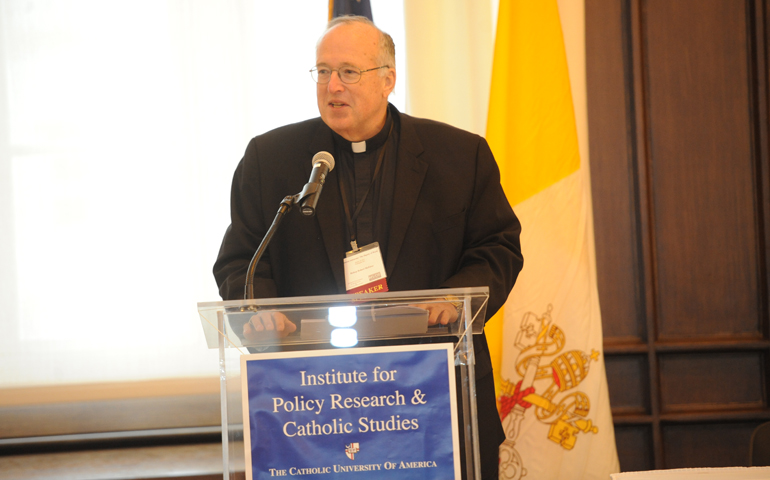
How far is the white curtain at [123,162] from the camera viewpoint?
3109 mm

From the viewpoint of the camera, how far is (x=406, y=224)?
1866 millimetres

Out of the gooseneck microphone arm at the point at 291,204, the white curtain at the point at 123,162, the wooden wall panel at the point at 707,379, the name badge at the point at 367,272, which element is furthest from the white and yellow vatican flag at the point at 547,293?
the gooseneck microphone arm at the point at 291,204

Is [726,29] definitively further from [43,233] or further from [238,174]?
[43,233]

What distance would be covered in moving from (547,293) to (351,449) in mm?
1955

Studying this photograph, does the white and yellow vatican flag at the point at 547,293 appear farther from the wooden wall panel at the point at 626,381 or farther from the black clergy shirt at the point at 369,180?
the black clergy shirt at the point at 369,180

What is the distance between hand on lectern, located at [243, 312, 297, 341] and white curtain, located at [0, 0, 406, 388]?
2.13 m

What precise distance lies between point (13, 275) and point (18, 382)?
1.75 feet

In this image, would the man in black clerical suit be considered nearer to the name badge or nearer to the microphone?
the name badge

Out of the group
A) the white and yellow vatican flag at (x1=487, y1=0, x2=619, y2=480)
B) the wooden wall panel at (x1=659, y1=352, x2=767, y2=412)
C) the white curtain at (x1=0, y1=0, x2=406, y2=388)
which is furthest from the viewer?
the wooden wall panel at (x1=659, y1=352, x2=767, y2=412)

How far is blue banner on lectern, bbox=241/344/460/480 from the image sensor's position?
0.98 meters

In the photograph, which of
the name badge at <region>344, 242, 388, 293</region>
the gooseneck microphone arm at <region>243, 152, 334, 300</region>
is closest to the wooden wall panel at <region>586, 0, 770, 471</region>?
the name badge at <region>344, 242, 388, 293</region>

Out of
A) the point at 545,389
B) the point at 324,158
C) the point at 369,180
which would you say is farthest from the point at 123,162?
the point at 545,389

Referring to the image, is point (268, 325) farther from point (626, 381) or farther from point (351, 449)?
point (626, 381)

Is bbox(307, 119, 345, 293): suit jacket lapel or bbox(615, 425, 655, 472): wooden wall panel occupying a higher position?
bbox(307, 119, 345, 293): suit jacket lapel
